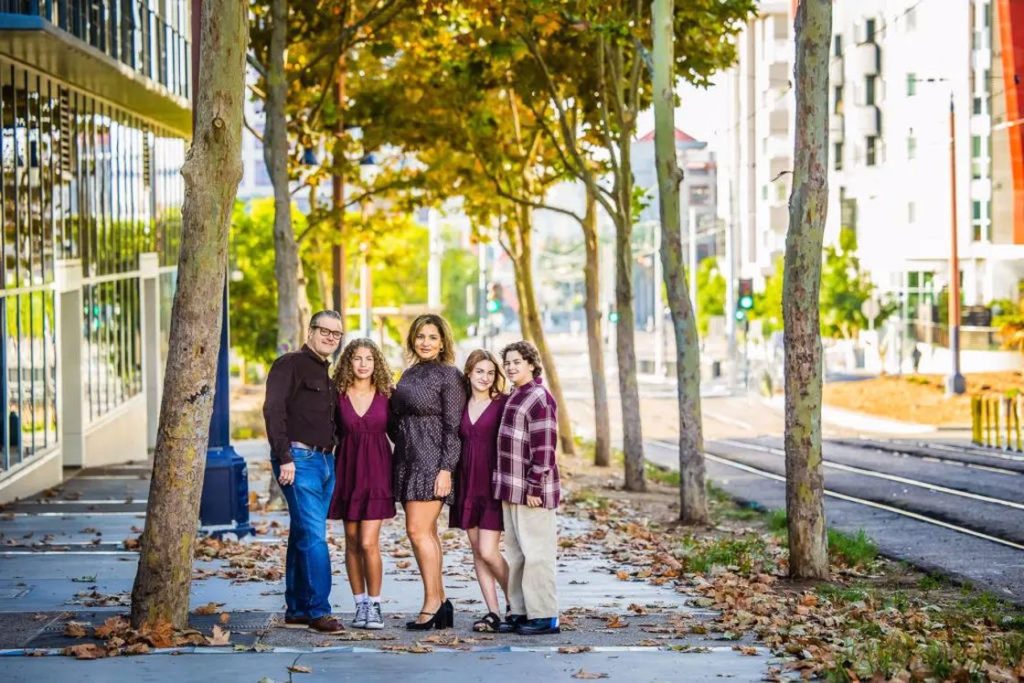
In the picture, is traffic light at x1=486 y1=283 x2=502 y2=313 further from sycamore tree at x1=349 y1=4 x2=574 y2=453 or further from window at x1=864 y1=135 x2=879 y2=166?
window at x1=864 y1=135 x2=879 y2=166

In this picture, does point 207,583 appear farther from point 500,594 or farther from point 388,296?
point 388,296

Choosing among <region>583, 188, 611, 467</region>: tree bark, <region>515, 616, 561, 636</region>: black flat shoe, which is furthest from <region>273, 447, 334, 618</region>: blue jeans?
<region>583, 188, 611, 467</region>: tree bark

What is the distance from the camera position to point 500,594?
12.9m

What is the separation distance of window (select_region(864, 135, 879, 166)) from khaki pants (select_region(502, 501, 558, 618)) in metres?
67.5

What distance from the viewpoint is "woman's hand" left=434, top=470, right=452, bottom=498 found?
10688mm

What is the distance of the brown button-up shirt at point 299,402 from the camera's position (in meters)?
10.6

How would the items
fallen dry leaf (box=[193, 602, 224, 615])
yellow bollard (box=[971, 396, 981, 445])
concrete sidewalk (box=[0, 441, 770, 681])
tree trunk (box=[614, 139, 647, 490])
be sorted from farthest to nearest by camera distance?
yellow bollard (box=[971, 396, 981, 445]), tree trunk (box=[614, 139, 647, 490]), fallen dry leaf (box=[193, 602, 224, 615]), concrete sidewalk (box=[0, 441, 770, 681])

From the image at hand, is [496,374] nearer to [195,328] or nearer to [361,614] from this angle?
[361,614]

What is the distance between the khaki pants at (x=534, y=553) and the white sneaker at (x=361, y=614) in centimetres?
91

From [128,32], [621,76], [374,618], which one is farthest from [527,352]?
[128,32]

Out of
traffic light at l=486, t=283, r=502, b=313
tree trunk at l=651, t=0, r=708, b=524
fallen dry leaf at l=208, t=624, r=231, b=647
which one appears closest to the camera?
fallen dry leaf at l=208, t=624, r=231, b=647

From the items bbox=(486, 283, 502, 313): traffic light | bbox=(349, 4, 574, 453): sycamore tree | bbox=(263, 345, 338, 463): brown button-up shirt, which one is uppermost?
bbox=(349, 4, 574, 453): sycamore tree

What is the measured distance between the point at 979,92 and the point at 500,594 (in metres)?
51.7

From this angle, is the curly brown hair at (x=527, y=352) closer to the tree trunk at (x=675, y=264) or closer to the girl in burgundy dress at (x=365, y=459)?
the girl in burgundy dress at (x=365, y=459)
